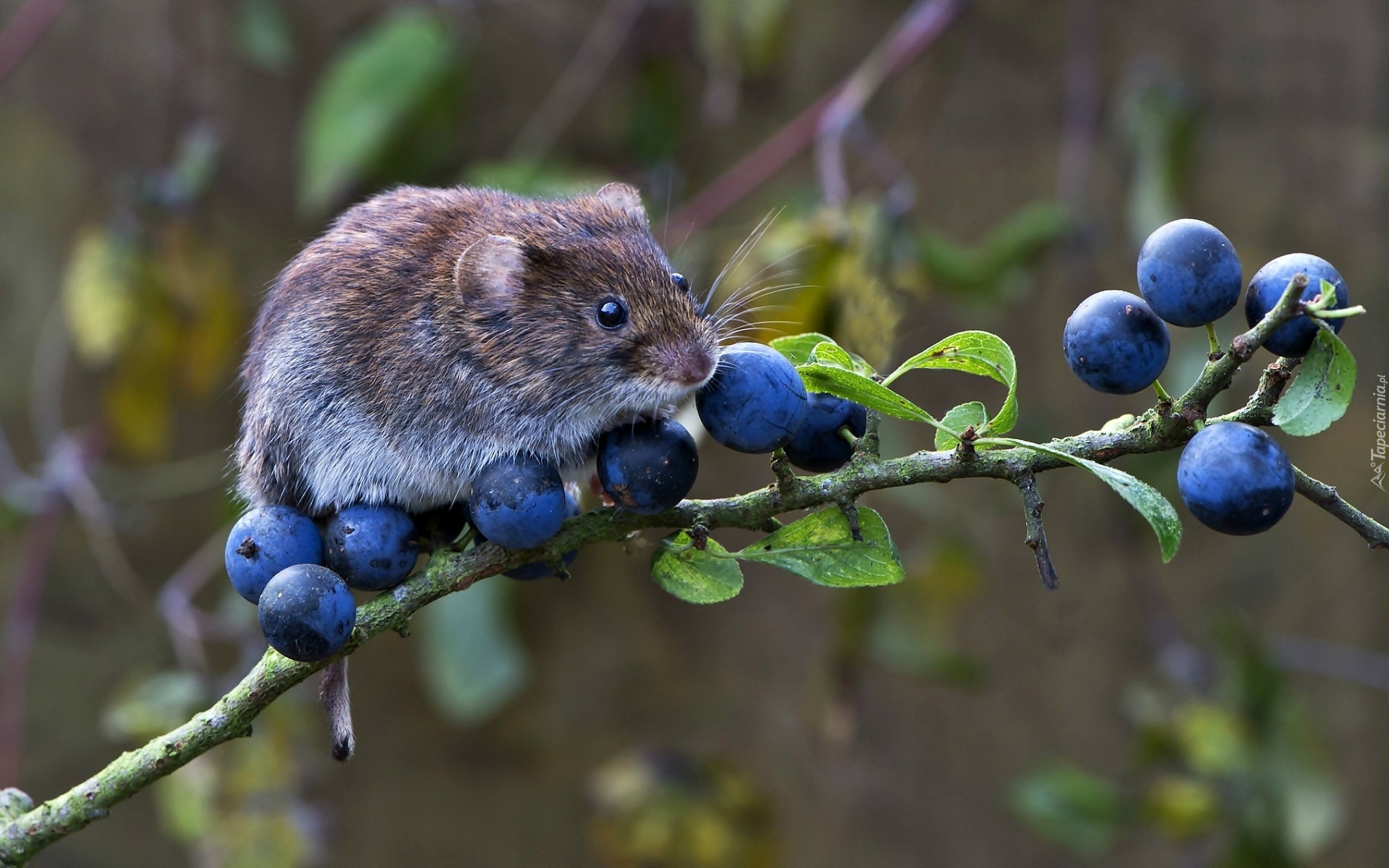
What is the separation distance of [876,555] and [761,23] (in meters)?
1.43

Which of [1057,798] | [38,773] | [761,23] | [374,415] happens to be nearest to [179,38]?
[761,23]

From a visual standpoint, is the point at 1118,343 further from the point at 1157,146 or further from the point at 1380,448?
the point at 1157,146

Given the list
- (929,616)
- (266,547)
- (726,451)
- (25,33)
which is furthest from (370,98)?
(266,547)

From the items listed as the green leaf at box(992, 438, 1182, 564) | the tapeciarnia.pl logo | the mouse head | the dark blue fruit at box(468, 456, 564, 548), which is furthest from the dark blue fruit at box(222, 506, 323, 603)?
the tapeciarnia.pl logo

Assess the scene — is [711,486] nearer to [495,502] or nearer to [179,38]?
[179,38]

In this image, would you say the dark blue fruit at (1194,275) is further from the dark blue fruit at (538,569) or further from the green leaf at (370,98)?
the green leaf at (370,98)

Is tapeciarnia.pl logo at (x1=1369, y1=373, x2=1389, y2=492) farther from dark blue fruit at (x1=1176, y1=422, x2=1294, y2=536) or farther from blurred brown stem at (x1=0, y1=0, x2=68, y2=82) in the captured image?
blurred brown stem at (x1=0, y1=0, x2=68, y2=82)

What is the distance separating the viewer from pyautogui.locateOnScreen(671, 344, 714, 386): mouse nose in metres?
0.92

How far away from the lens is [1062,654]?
2.56 metres

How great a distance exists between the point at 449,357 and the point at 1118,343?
0.57m

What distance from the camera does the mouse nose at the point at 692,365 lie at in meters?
0.92

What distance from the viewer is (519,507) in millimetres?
772

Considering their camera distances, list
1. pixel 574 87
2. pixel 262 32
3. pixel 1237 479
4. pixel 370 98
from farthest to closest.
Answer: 1. pixel 574 87
2. pixel 262 32
3. pixel 370 98
4. pixel 1237 479

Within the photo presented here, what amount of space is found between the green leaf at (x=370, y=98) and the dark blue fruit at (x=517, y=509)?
1.45m
